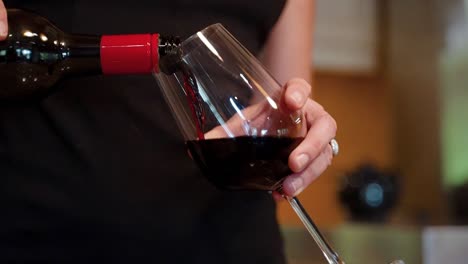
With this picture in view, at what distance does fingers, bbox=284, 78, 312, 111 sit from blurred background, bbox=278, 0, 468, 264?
1613 millimetres

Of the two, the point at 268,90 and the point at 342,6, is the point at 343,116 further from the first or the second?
the point at 268,90

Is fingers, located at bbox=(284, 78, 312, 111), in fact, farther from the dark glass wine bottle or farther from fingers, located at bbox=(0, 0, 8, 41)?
fingers, located at bbox=(0, 0, 8, 41)

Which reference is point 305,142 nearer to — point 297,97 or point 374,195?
point 297,97

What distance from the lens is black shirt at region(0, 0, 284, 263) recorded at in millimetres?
525

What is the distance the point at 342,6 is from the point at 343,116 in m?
0.42

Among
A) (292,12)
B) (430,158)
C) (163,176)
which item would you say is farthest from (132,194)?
(430,158)

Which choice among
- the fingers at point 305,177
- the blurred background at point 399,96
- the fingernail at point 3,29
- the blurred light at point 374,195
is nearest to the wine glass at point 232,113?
the fingers at point 305,177

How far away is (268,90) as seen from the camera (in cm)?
45

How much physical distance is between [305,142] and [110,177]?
185mm

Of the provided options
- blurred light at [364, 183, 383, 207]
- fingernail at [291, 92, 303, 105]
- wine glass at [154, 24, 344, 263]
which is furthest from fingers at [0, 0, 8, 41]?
blurred light at [364, 183, 383, 207]

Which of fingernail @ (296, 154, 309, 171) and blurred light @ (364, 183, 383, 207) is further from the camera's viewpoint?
blurred light @ (364, 183, 383, 207)

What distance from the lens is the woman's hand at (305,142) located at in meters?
0.44

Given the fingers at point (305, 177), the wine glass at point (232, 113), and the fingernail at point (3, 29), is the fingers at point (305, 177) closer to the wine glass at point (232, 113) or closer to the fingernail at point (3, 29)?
the wine glass at point (232, 113)

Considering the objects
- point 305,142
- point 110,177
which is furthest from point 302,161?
point 110,177
